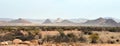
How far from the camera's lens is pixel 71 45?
120ft

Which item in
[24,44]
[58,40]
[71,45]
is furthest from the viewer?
[58,40]

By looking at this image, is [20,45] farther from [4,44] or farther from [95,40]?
[95,40]

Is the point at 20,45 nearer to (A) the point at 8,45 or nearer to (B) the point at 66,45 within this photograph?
(A) the point at 8,45

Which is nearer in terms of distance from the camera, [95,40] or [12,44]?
[12,44]

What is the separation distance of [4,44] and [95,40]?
44.0 feet

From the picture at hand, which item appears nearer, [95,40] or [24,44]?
[24,44]

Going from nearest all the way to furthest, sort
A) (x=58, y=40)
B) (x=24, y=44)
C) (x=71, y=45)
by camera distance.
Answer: (x=71, y=45) < (x=24, y=44) < (x=58, y=40)

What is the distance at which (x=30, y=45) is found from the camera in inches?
1458

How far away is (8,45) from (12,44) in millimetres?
1698

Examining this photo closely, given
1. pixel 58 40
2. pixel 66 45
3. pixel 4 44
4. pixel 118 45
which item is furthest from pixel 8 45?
pixel 118 45

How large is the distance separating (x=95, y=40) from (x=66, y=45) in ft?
32.9

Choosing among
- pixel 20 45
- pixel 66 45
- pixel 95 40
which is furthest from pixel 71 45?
pixel 95 40

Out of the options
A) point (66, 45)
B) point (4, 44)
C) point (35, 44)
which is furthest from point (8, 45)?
point (66, 45)

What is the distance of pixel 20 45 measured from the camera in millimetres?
37281
